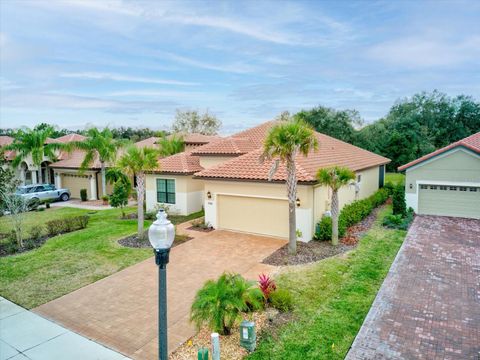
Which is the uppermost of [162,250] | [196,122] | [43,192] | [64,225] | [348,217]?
[196,122]

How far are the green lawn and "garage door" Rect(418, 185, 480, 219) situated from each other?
52.8 feet

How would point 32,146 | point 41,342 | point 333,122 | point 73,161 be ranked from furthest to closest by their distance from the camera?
point 333,122 → point 73,161 → point 32,146 → point 41,342

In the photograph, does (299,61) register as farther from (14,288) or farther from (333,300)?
(14,288)

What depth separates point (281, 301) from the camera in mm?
8758

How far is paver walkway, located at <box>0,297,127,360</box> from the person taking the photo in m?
7.02

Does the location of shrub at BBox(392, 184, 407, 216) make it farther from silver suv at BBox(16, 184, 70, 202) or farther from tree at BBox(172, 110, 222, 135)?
tree at BBox(172, 110, 222, 135)

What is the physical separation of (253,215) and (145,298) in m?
7.69

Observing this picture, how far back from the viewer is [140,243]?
15.3m

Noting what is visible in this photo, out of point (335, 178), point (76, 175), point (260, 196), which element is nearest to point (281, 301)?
point (335, 178)

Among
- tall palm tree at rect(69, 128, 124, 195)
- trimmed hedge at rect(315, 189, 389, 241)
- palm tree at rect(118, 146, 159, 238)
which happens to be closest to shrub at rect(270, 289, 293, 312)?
trimmed hedge at rect(315, 189, 389, 241)

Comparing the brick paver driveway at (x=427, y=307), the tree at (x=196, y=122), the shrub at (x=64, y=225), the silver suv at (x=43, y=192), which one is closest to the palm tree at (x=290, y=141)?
the brick paver driveway at (x=427, y=307)

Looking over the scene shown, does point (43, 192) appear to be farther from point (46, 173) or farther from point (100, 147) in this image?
point (46, 173)

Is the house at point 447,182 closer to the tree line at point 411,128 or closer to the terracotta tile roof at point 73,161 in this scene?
the tree line at point 411,128

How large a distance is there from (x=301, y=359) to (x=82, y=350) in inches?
183
